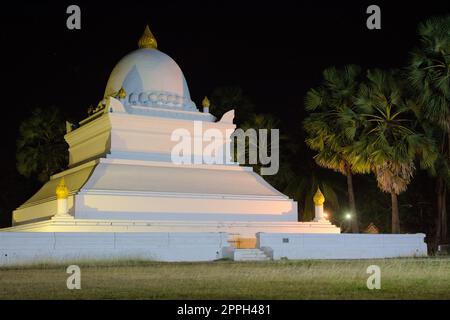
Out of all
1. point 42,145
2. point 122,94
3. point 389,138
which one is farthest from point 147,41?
point 389,138

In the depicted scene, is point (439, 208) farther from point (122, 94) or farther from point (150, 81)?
point (122, 94)

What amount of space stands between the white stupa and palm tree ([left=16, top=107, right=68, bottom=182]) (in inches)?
195

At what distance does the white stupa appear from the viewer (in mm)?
25700

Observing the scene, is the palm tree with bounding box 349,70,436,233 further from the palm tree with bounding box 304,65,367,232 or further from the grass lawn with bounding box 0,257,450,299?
the grass lawn with bounding box 0,257,450,299

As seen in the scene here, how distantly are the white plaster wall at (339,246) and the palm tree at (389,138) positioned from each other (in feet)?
6.57

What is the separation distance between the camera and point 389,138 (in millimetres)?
31359

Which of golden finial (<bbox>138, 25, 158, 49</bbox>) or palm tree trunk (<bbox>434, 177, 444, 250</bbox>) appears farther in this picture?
golden finial (<bbox>138, 25, 158, 49</bbox>)

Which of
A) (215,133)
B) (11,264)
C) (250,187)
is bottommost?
(11,264)

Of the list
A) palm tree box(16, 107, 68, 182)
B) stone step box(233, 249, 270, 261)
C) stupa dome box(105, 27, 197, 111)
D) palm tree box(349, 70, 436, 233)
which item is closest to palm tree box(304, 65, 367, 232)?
palm tree box(349, 70, 436, 233)

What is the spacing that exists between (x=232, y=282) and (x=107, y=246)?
9.43 meters

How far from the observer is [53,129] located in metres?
41.7

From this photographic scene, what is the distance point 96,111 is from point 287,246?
12.0m
